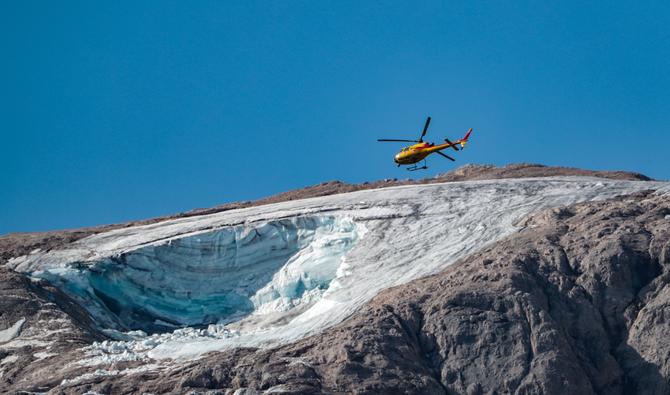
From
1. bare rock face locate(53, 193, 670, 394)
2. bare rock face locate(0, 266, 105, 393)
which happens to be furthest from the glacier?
bare rock face locate(53, 193, 670, 394)

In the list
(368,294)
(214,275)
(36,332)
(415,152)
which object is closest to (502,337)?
(368,294)

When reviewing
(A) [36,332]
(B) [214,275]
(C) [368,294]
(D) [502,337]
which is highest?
(B) [214,275]

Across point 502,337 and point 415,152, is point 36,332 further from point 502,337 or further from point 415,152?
point 415,152

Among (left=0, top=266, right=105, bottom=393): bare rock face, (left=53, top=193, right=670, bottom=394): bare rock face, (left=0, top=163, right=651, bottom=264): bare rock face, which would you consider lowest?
(left=53, top=193, right=670, bottom=394): bare rock face

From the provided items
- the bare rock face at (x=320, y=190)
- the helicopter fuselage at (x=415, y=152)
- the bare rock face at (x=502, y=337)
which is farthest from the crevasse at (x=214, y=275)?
the helicopter fuselage at (x=415, y=152)

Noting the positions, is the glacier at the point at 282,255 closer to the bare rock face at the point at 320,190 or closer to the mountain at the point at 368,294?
the mountain at the point at 368,294

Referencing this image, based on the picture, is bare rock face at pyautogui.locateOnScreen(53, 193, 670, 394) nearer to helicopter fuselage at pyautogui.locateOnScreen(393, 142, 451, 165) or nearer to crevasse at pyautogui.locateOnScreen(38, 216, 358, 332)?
crevasse at pyautogui.locateOnScreen(38, 216, 358, 332)
